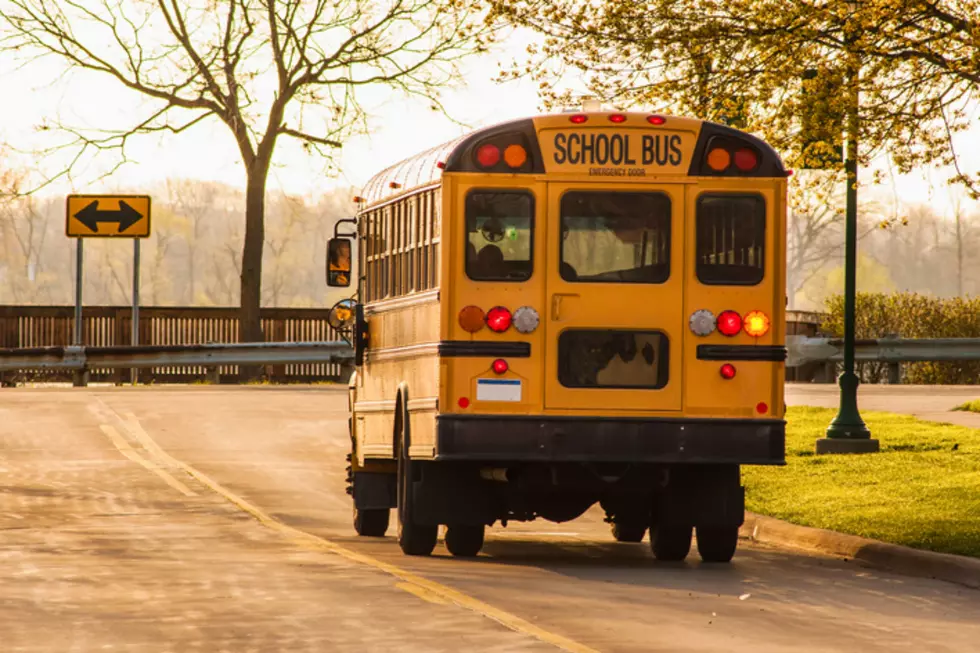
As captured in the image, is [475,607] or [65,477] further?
[65,477]

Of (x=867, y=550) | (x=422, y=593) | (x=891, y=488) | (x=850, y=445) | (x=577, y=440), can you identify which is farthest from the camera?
(x=850, y=445)

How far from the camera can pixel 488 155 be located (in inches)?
515

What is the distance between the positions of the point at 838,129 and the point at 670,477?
6.32 m

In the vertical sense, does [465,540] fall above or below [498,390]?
below

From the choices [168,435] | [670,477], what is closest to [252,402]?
[168,435]

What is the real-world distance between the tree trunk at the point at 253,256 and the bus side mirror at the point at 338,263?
24.3 m

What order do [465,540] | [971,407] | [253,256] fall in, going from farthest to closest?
1. [253,256]
2. [971,407]
3. [465,540]

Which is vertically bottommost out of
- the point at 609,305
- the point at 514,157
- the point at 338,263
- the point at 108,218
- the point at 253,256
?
the point at 609,305

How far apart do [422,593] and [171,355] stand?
24.0m

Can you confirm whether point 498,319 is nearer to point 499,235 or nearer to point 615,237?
point 499,235

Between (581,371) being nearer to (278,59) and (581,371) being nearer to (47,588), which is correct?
(47,588)

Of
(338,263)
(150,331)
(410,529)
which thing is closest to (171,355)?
(150,331)

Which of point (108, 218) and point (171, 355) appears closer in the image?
point (171, 355)

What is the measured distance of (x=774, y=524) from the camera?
52.9 feet
